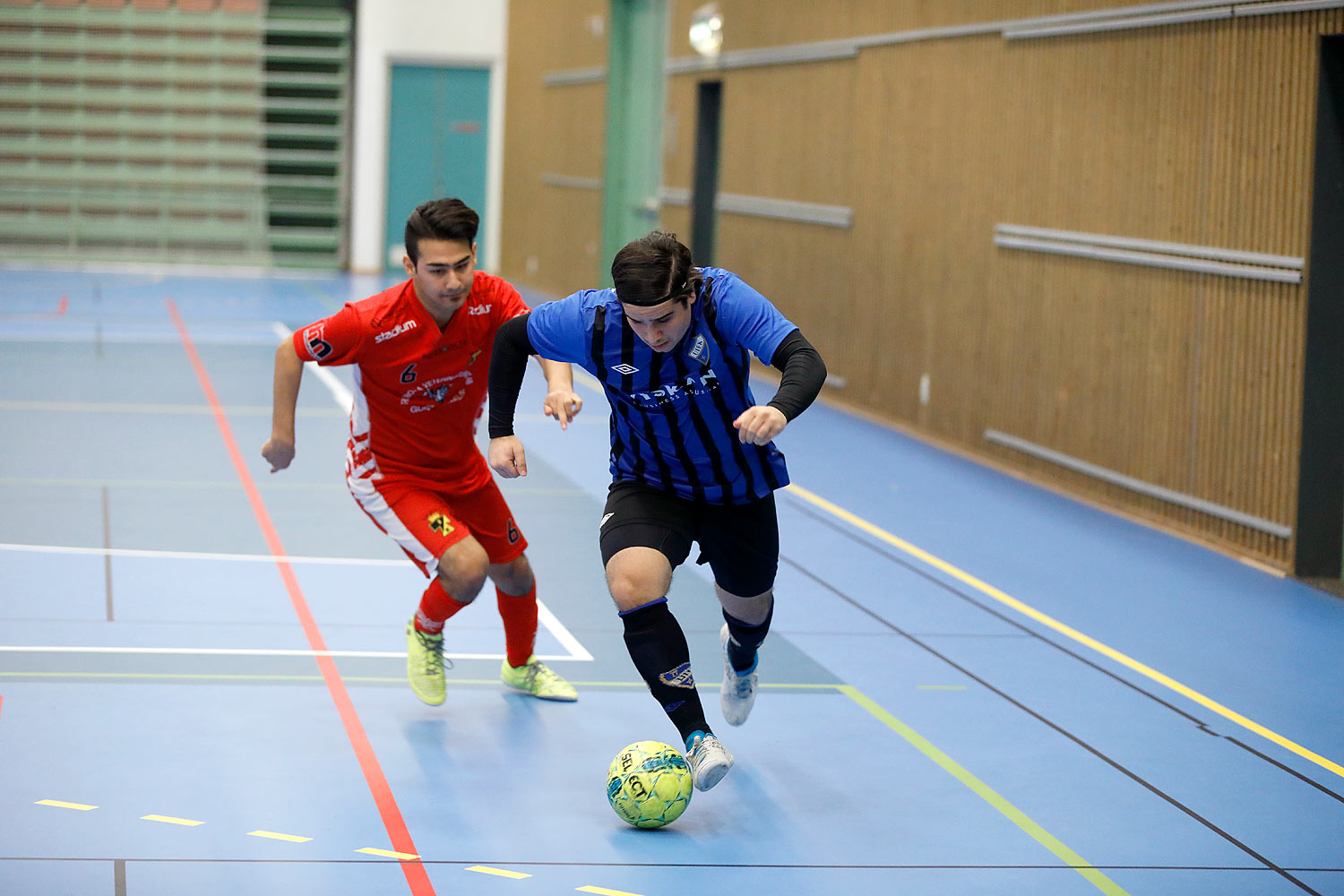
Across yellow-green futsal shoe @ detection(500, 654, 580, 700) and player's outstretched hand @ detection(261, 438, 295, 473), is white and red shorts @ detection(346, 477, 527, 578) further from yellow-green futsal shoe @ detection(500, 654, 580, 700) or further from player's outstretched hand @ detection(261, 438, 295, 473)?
yellow-green futsal shoe @ detection(500, 654, 580, 700)

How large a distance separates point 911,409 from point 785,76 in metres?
3.98

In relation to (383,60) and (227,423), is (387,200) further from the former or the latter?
(227,423)

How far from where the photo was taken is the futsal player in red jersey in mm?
4781

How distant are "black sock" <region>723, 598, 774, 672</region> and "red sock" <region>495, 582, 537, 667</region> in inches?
30.8

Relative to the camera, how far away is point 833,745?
5066mm

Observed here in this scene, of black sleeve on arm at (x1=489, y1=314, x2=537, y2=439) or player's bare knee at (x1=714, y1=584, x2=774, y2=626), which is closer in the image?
black sleeve on arm at (x1=489, y1=314, x2=537, y2=439)

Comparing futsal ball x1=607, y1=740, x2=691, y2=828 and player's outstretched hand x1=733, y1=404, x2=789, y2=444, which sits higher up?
player's outstretched hand x1=733, y1=404, x2=789, y2=444

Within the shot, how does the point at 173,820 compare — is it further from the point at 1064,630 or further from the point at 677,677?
the point at 1064,630

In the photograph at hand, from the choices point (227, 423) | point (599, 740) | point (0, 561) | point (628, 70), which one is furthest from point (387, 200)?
point (599, 740)

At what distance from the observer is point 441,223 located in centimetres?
461

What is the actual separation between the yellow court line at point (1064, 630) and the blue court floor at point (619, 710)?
3cm

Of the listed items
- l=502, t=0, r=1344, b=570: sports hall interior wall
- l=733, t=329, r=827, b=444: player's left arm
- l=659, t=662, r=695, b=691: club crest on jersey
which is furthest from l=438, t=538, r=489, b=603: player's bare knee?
l=502, t=0, r=1344, b=570: sports hall interior wall

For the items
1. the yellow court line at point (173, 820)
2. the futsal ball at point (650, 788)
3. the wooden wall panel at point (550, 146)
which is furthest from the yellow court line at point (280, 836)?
the wooden wall panel at point (550, 146)

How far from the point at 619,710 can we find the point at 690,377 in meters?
1.51
